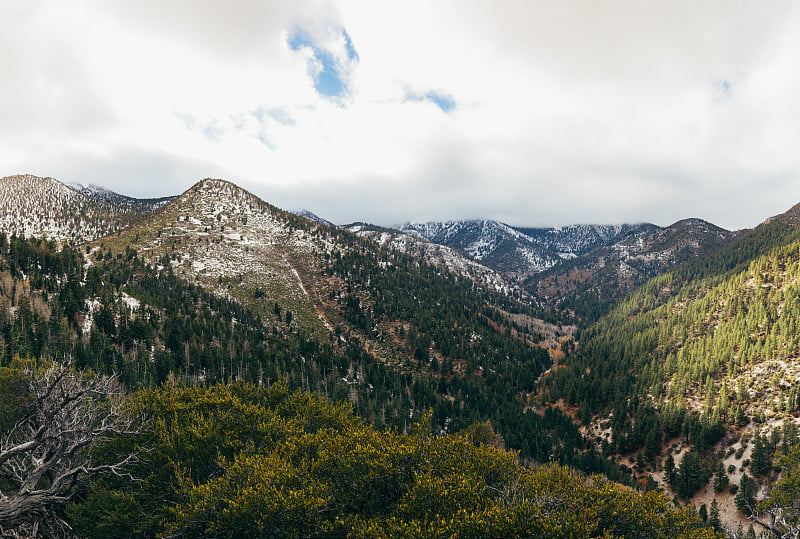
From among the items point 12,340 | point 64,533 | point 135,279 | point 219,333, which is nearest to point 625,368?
point 219,333

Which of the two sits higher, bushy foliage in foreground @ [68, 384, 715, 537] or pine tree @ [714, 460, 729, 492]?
bushy foliage in foreground @ [68, 384, 715, 537]

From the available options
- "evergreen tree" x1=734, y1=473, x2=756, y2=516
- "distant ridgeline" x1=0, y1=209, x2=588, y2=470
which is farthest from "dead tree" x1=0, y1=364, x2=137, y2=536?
"evergreen tree" x1=734, y1=473, x2=756, y2=516

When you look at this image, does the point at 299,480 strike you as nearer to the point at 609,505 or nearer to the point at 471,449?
the point at 471,449

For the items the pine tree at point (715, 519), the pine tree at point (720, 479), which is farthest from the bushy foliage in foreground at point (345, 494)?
the pine tree at point (720, 479)

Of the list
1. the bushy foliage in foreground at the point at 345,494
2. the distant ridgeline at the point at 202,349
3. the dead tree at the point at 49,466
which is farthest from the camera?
the distant ridgeline at the point at 202,349

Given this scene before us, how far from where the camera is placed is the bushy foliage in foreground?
25.4m

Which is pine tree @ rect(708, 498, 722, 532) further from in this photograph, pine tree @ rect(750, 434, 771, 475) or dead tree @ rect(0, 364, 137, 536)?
dead tree @ rect(0, 364, 137, 536)

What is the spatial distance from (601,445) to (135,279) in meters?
247

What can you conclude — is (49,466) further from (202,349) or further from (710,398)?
(710,398)

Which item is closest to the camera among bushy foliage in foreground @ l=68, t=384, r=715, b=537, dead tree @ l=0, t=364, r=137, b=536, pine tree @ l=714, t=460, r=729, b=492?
bushy foliage in foreground @ l=68, t=384, r=715, b=537

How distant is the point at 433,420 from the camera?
438 feet

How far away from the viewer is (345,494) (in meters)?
30.8

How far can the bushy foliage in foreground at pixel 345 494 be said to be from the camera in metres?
25.4

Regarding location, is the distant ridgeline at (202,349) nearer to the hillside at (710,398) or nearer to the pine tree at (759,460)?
the hillside at (710,398)
